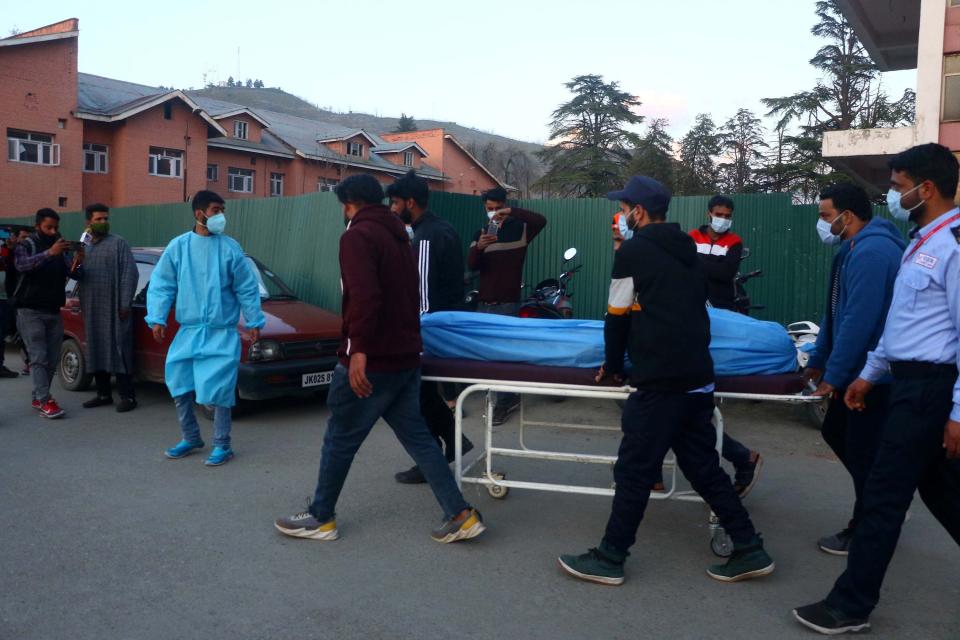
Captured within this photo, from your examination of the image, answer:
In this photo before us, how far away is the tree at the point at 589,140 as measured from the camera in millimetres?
48219

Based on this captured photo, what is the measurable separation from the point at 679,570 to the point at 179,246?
176 inches

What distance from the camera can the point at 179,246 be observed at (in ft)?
21.0

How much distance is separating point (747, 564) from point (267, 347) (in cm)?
505

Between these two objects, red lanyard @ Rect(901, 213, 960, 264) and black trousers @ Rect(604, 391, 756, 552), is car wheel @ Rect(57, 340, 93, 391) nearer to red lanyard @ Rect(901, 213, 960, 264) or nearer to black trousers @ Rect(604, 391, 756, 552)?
black trousers @ Rect(604, 391, 756, 552)

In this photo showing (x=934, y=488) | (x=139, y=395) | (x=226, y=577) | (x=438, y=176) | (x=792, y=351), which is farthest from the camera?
(x=438, y=176)

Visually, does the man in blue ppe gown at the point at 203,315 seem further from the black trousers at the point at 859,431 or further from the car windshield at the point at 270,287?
the black trousers at the point at 859,431

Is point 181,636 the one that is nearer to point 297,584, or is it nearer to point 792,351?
point 297,584

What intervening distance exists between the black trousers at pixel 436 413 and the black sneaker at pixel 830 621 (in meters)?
2.64

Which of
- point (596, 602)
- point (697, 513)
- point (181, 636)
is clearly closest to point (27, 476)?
point (181, 636)

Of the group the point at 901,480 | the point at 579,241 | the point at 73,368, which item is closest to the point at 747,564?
the point at 901,480

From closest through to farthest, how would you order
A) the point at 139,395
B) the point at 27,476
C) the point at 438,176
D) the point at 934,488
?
the point at 934,488, the point at 27,476, the point at 139,395, the point at 438,176

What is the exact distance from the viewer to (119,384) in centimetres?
828

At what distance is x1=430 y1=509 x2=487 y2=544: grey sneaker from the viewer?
447 cm

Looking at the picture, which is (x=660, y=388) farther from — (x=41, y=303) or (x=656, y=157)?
(x=656, y=157)
